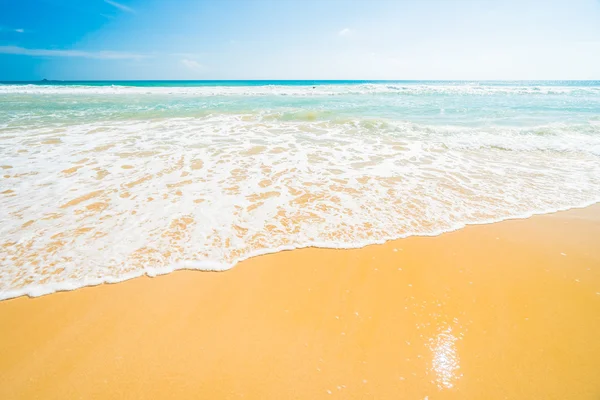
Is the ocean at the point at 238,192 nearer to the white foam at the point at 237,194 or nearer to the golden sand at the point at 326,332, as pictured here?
the white foam at the point at 237,194

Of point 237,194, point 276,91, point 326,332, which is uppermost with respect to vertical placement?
point 276,91

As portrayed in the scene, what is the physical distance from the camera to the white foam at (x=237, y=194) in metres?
3.37

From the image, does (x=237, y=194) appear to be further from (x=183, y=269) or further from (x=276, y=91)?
(x=276, y=91)

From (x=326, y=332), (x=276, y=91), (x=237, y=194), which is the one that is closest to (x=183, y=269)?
(x=326, y=332)

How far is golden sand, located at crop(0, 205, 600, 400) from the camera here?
6.47 feet

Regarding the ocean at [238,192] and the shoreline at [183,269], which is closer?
the shoreline at [183,269]

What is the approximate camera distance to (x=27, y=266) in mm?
3119

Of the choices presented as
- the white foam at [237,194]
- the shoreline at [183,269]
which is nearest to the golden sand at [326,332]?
the shoreline at [183,269]

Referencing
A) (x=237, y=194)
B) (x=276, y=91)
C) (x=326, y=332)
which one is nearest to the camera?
(x=326, y=332)

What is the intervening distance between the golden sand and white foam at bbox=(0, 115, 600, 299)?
0.42m

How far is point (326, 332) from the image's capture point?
7.73ft

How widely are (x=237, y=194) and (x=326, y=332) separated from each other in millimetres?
3123

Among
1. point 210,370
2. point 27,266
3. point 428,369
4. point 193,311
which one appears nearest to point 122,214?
point 27,266

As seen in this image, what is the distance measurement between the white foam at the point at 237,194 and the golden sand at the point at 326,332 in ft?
1.39
